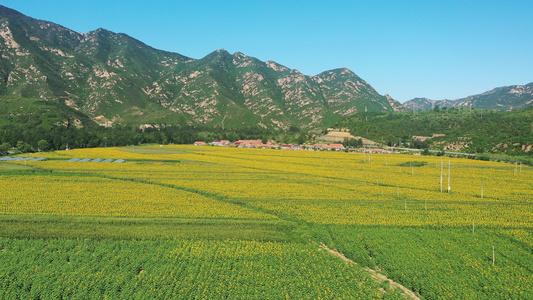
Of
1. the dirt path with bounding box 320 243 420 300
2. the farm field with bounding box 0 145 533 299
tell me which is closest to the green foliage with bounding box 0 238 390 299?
the farm field with bounding box 0 145 533 299

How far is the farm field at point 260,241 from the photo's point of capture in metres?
22.1

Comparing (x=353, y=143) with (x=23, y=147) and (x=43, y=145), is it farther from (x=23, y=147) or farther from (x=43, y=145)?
(x=23, y=147)

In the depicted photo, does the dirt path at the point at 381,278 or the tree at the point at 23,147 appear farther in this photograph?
the tree at the point at 23,147

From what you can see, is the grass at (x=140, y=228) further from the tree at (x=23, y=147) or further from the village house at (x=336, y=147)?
the village house at (x=336, y=147)

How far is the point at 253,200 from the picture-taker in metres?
46.4

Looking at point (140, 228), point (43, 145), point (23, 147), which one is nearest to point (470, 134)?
point (140, 228)

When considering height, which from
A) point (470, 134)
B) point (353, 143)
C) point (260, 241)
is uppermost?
Result: point (470, 134)

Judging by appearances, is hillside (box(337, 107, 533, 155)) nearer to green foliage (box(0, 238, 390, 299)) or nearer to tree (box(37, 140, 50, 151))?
green foliage (box(0, 238, 390, 299))

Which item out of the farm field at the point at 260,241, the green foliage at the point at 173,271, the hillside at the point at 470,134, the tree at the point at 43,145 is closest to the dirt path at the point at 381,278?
the farm field at the point at 260,241

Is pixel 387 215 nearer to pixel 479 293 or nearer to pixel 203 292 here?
pixel 479 293

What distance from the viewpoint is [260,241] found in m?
30.3

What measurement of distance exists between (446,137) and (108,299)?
16787cm

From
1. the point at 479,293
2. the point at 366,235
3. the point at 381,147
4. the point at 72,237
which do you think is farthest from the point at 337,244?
the point at 381,147

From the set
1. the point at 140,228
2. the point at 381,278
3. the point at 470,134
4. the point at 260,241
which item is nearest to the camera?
the point at 381,278
